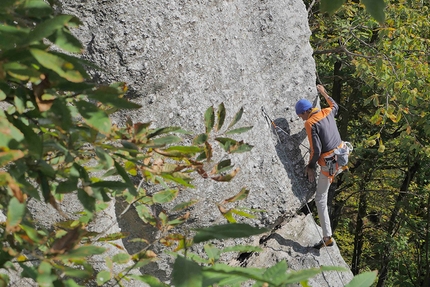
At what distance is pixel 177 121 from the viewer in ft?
15.4

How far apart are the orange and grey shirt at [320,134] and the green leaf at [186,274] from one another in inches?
170

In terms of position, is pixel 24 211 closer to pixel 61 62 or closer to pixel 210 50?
pixel 61 62

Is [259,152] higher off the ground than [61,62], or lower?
lower

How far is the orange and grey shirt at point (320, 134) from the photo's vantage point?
5434 mm

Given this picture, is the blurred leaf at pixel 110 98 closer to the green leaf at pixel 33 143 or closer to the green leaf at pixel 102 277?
the green leaf at pixel 33 143

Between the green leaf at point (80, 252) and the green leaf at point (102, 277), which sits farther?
the green leaf at point (102, 277)

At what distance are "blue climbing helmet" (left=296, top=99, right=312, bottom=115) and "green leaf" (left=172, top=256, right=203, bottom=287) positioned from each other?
14.0 ft

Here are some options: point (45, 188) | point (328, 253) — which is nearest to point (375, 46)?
point (328, 253)

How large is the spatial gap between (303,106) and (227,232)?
4.15m

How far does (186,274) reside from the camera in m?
1.19

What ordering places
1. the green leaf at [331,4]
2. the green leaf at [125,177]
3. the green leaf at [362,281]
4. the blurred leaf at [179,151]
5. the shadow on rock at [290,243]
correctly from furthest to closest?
the shadow on rock at [290,243] < the blurred leaf at [179,151] < the green leaf at [125,177] < the green leaf at [362,281] < the green leaf at [331,4]

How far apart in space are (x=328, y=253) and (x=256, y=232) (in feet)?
15.3

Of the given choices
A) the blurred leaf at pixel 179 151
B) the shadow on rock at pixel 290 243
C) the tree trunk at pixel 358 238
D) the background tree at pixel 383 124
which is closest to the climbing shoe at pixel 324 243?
the shadow on rock at pixel 290 243

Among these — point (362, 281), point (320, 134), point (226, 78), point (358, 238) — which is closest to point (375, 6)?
point (362, 281)
